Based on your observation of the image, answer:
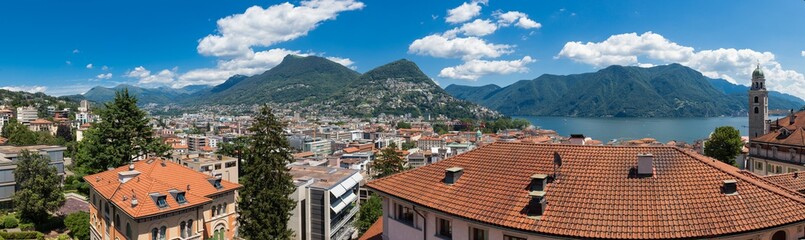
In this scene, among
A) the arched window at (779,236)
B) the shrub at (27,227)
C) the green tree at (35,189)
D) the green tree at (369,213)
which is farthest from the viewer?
the green tree at (369,213)

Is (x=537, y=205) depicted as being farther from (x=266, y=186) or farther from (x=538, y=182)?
(x=266, y=186)

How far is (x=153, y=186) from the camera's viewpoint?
81.7 ft

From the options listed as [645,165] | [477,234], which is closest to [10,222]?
[477,234]

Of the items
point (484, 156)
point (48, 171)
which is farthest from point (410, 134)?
point (484, 156)

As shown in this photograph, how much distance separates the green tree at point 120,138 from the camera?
109ft

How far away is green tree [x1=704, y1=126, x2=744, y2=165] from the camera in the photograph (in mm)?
51469

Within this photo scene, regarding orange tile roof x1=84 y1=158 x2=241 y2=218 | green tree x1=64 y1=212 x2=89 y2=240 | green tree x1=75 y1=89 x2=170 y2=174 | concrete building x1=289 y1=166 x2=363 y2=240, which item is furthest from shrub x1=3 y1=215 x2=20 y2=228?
concrete building x1=289 y1=166 x2=363 y2=240

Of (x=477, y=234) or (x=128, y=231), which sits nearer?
(x=477, y=234)

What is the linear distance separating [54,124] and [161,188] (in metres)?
118

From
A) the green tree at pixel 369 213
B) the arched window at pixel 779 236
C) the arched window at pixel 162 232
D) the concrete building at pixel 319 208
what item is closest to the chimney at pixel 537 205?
the arched window at pixel 779 236

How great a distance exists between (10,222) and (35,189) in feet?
9.28

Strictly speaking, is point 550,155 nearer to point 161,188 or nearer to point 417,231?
point 417,231

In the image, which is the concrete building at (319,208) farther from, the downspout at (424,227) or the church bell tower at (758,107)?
the church bell tower at (758,107)

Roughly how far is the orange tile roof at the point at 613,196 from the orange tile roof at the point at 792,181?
25.0 feet
